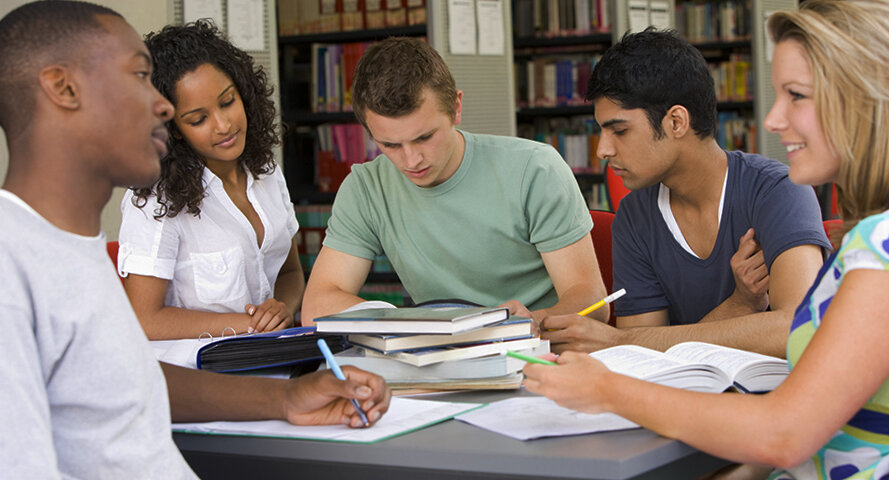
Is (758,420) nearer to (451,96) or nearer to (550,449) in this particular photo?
(550,449)

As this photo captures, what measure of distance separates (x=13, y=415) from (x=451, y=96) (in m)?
1.32

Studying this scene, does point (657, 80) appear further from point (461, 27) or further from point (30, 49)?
point (461, 27)

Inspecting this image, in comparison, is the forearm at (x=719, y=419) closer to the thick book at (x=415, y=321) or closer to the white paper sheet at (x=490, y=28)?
the thick book at (x=415, y=321)

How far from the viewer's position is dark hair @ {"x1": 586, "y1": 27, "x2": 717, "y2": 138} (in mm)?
1857

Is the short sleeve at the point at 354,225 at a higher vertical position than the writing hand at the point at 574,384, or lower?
higher

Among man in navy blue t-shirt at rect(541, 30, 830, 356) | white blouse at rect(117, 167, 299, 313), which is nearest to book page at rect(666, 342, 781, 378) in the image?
man in navy blue t-shirt at rect(541, 30, 830, 356)

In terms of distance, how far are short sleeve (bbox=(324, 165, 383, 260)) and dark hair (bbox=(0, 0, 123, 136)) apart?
3.90 feet

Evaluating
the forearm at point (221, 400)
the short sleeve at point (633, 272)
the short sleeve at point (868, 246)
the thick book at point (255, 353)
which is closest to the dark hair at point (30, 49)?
the forearm at point (221, 400)

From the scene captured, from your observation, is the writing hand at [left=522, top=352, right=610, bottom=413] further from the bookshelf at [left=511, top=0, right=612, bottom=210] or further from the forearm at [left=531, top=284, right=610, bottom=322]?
the bookshelf at [left=511, top=0, right=612, bottom=210]

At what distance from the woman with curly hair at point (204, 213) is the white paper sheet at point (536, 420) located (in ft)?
2.68

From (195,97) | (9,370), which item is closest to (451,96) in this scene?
(195,97)

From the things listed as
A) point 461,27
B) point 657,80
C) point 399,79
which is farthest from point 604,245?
point 461,27

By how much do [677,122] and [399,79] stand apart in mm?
611

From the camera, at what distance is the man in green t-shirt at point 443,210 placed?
1.90m
